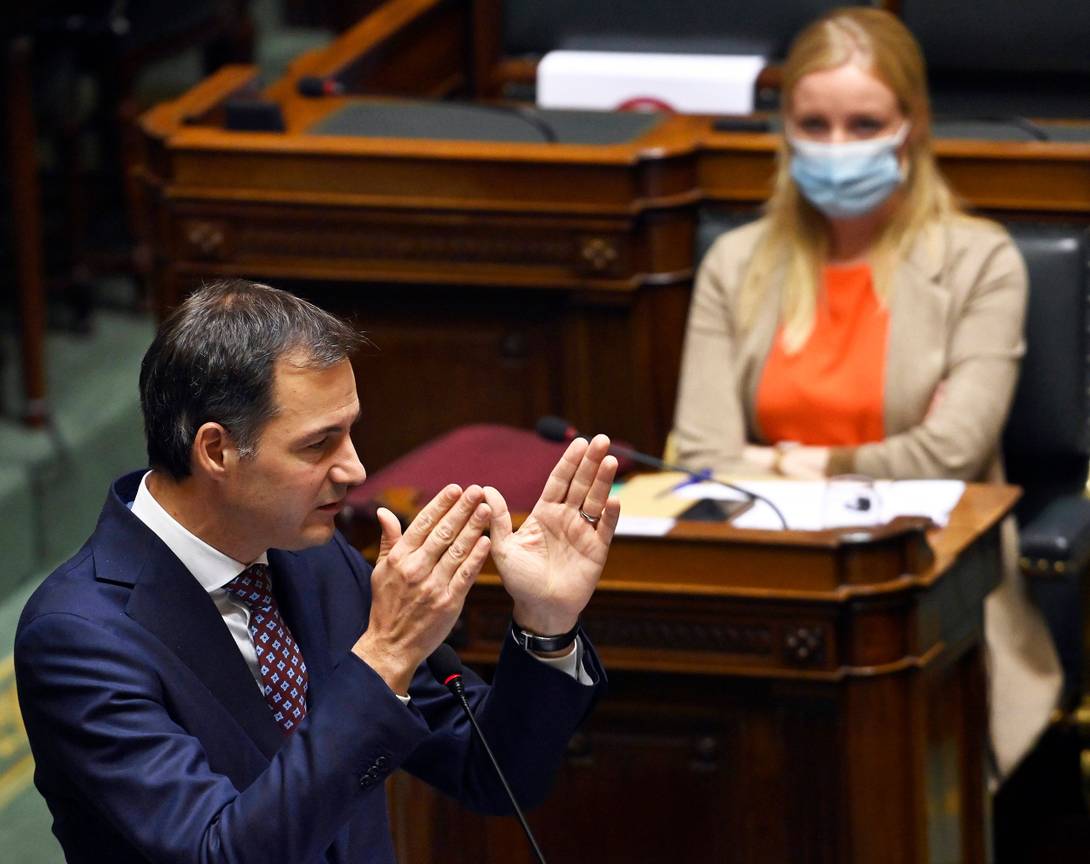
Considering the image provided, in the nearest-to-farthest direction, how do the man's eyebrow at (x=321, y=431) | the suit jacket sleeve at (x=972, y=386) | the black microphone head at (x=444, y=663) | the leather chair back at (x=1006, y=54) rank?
the man's eyebrow at (x=321, y=431), the black microphone head at (x=444, y=663), the suit jacket sleeve at (x=972, y=386), the leather chair back at (x=1006, y=54)

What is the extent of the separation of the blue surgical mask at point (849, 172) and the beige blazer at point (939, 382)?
10 centimetres

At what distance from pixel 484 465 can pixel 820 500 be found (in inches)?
20.0

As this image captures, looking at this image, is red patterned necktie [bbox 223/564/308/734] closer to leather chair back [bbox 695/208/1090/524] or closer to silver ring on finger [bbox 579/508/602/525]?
silver ring on finger [bbox 579/508/602/525]

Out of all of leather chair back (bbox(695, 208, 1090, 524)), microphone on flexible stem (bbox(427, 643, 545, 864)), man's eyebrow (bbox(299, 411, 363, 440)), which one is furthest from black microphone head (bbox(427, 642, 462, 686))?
leather chair back (bbox(695, 208, 1090, 524))

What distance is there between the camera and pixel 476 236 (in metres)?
3.62

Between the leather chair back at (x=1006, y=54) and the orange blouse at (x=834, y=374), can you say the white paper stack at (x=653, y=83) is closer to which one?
the leather chair back at (x=1006, y=54)

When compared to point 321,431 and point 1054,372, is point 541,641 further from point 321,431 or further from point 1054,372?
point 1054,372

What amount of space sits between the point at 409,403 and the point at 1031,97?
1.25 meters

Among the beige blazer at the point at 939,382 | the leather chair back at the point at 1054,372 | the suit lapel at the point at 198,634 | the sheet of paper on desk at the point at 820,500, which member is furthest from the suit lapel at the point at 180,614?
the leather chair back at the point at 1054,372

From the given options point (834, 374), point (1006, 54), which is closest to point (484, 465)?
point (834, 374)

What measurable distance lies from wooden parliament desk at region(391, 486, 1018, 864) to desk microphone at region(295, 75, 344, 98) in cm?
159

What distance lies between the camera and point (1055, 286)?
3275mm

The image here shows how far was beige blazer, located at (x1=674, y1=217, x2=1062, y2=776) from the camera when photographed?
3.06 m

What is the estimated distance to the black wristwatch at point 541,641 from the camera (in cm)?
182
